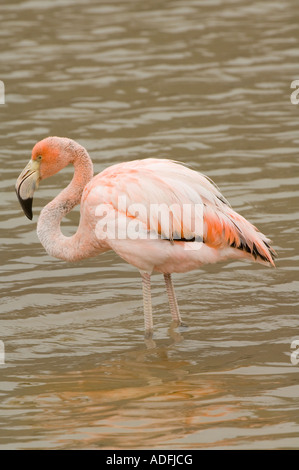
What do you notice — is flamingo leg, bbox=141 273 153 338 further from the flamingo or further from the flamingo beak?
the flamingo beak

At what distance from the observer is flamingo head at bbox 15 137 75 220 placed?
6492 mm

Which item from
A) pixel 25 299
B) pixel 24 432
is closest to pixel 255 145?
pixel 25 299

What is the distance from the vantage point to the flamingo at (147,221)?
6.08 meters

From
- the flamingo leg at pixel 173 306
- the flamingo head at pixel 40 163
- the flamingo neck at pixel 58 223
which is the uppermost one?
the flamingo head at pixel 40 163

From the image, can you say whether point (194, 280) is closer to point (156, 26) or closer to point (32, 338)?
point (32, 338)

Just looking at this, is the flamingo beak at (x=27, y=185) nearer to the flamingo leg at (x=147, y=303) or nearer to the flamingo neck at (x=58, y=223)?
the flamingo neck at (x=58, y=223)

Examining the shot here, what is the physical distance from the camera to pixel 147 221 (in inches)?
239

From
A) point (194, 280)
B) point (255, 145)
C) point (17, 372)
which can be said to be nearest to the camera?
point (17, 372)

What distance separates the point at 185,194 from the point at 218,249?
1.43ft

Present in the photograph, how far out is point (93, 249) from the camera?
646 centimetres

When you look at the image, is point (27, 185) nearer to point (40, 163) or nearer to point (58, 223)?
point (40, 163)

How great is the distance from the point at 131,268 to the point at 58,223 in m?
1.35

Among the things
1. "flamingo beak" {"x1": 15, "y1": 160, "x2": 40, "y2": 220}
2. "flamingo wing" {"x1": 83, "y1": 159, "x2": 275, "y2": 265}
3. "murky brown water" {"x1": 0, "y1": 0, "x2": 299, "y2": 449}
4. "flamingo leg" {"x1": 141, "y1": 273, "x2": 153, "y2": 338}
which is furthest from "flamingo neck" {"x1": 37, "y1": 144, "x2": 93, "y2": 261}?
"murky brown water" {"x1": 0, "y1": 0, "x2": 299, "y2": 449}

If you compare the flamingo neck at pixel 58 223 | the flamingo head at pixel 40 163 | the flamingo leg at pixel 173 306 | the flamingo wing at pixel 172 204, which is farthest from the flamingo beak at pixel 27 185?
the flamingo leg at pixel 173 306
